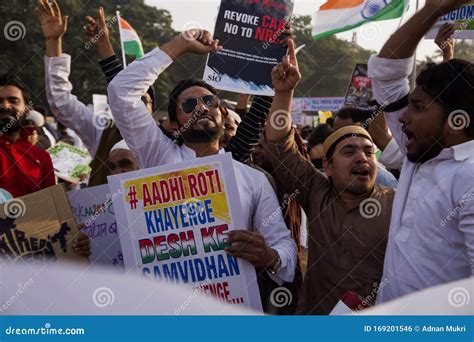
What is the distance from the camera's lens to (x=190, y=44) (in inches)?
112

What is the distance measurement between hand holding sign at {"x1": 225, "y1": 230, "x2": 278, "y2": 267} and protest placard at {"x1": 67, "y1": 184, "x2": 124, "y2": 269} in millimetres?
604

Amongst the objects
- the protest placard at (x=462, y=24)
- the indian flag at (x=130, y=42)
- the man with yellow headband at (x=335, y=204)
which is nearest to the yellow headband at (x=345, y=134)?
the man with yellow headband at (x=335, y=204)

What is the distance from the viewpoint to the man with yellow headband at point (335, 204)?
108 inches

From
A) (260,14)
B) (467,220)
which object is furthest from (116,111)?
(467,220)

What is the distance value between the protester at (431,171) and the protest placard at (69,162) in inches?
104

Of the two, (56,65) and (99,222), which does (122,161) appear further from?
(56,65)

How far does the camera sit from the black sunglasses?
2.97m

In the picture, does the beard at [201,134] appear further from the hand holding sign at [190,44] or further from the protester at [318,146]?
the protester at [318,146]

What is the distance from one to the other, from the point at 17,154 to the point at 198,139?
1.04 metres

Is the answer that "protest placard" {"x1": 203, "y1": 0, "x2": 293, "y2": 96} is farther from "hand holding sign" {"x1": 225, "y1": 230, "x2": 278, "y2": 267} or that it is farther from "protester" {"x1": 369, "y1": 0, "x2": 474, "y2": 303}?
"hand holding sign" {"x1": 225, "y1": 230, "x2": 278, "y2": 267}

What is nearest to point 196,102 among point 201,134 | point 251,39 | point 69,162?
point 201,134

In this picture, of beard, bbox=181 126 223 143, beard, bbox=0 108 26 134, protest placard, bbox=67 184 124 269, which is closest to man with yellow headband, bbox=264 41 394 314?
beard, bbox=181 126 223 143

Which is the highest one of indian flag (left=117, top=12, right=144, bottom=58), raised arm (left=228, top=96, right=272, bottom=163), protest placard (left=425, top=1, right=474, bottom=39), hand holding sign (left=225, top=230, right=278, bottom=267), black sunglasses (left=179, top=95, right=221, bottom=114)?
protest placard (left=425, top=1, right=474, bottom=39)

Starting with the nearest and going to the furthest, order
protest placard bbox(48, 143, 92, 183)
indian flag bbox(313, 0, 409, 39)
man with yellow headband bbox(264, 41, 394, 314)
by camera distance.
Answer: man with yellow headband bbox(264, 41, 394, 314), indian flag bbox(313, 0, 409, 39), protest placard bbox(48, 143, 92, 183)
